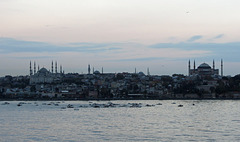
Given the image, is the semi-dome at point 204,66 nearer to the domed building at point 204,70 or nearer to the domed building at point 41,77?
the domed building at point 204,70

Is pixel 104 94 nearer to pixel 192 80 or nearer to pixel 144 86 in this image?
pixel 144 86

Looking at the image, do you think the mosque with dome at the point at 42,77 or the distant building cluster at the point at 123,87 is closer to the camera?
the distant building cluster at the point at 123,87

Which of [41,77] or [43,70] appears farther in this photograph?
[43,70]

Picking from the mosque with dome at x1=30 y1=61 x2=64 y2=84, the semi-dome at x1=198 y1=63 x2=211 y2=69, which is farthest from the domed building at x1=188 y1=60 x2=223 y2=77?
the mosque with dome at x1=30 y1=61 x2=64 y2=84

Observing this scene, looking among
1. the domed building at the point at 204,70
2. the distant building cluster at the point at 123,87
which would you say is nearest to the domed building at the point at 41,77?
the distant building cluster at the point at 123,87

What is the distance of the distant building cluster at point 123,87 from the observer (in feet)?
290

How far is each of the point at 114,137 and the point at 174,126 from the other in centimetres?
595

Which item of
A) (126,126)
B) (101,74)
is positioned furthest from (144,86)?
(126,126)

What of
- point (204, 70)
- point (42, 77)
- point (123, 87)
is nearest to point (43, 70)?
point (42, 77)

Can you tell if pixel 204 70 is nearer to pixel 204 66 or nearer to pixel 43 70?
pixel 204 66

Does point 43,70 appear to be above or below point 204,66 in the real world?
below

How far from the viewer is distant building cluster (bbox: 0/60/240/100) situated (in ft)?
290

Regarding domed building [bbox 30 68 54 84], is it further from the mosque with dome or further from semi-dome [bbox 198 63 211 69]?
semi-dome [bbox 198 63 211 69]

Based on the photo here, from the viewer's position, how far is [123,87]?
102062mm
